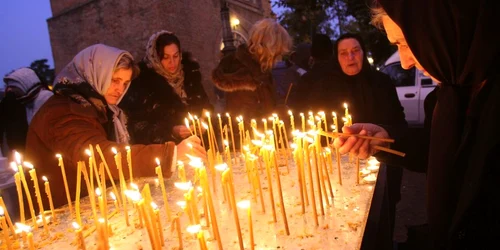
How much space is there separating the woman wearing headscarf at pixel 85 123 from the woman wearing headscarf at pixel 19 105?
1191 mm

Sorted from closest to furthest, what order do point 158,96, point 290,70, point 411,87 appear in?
1. point 158,96
2. point 290,70
3. point 411,87

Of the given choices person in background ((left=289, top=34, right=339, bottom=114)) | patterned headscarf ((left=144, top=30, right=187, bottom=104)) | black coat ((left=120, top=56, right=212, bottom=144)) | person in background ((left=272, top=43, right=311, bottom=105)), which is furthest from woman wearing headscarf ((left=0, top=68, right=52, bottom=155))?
person in background ((left=272, top=43, right=311, bottom=105))

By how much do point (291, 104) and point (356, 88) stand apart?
809 mm

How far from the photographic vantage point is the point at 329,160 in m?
2.22

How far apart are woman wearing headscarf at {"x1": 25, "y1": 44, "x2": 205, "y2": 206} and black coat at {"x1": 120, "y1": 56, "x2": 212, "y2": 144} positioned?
2.60 ft

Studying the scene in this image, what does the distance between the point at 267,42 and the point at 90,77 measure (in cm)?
191

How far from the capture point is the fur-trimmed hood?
394cm

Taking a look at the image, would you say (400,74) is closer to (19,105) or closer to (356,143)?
(356,143)

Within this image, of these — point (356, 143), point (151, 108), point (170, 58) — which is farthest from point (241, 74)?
point (356, 143)

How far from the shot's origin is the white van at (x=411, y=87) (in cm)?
771

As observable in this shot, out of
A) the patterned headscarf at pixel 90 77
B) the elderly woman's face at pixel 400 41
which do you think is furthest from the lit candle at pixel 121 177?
the elderly woman's face at pixel 400 41

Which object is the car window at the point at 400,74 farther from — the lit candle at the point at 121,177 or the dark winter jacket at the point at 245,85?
the lit candle at the point at 121,177

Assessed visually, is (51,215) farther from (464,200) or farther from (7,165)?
(464,200)

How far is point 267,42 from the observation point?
3764mm
